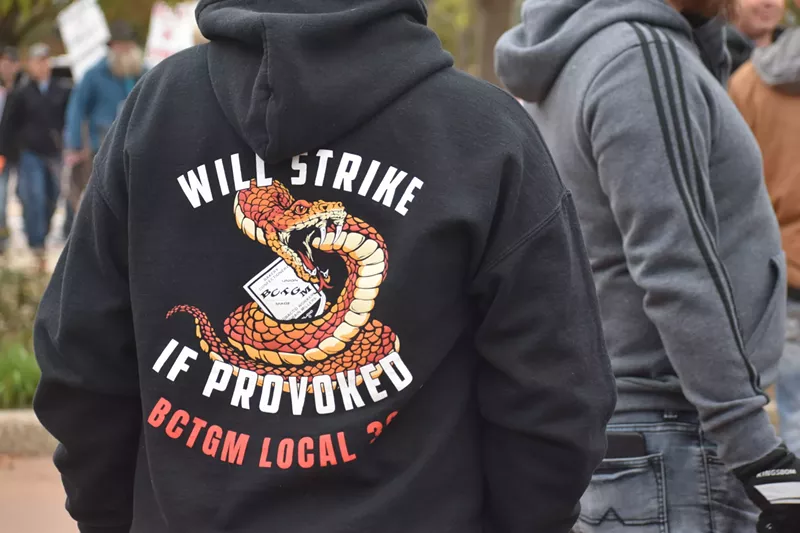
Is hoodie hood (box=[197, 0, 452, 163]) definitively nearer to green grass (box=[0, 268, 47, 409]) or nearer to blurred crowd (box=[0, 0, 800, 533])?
blurred crowd (box=[0, 0, 800, 533])

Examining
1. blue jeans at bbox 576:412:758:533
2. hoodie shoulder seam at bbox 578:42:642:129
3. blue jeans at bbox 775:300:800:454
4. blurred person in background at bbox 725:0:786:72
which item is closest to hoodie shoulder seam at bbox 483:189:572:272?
hoodie shoulder seam at bbox 578:42:642:129

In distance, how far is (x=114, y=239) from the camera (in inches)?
75.0

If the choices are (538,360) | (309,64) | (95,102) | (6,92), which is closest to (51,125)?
(6,92)

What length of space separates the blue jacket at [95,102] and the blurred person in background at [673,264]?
28.4 ft

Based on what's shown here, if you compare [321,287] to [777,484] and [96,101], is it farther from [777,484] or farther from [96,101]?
[96,101]

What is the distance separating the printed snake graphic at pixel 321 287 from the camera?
1801 millimetres

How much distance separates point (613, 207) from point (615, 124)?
0.17 metres

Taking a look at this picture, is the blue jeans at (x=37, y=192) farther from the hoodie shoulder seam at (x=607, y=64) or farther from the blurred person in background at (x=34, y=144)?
the hoodie shoulder seam at (x=607, y=64)

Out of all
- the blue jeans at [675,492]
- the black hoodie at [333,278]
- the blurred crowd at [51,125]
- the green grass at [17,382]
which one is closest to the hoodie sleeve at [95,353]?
the black hoodie at [333,278]

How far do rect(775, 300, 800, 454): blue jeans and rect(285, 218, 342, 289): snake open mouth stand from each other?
226 centimetres

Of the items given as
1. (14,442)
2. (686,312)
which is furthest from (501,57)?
(14,442)

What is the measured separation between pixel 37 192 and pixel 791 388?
10611 mm

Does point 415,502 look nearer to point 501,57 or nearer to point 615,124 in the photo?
point 615,124

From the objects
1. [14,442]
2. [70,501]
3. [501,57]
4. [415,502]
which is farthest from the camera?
[14,442]
